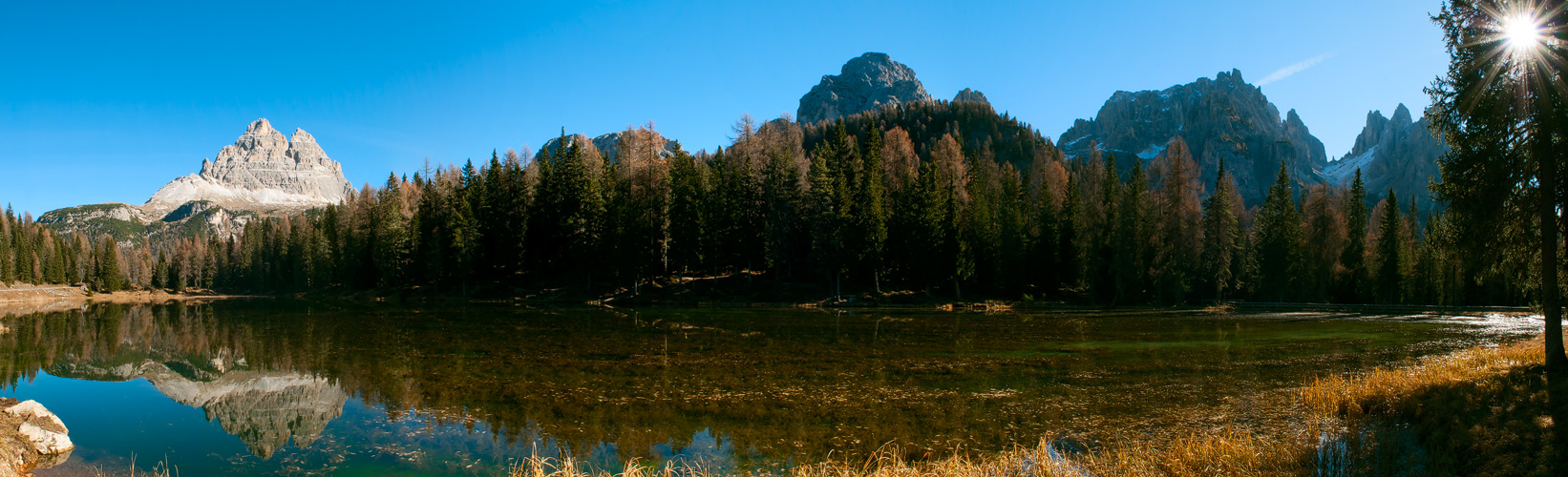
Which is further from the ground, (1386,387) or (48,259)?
(48,259)

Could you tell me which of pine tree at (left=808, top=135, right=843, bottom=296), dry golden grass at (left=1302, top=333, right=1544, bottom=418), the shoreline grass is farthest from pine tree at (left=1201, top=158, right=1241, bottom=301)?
the shoreline grass

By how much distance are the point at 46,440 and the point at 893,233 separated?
49.7m

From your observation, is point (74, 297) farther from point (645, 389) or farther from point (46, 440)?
point (645, 389)

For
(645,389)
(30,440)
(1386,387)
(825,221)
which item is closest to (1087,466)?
(1386,387)

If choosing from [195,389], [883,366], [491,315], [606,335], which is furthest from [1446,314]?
[195,389]

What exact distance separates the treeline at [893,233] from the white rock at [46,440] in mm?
44341

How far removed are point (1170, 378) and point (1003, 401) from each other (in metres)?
6.28

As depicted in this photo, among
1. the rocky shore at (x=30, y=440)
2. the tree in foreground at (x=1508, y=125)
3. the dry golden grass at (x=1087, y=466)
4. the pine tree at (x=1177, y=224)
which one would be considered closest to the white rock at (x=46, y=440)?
the rocky shore at (x=30, y=440)

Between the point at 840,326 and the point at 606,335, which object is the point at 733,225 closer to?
the point at 840,326

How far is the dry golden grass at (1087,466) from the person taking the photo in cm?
857

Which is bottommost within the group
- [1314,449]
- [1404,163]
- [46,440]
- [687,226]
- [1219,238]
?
[46,440]

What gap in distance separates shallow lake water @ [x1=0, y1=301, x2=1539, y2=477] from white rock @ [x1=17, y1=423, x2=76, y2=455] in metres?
0.33

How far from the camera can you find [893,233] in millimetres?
56125

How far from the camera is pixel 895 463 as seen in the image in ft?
31.1
